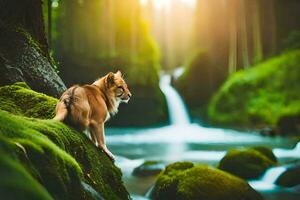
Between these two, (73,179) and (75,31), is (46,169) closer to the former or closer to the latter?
(73,179)

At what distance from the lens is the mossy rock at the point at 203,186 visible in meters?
8.74

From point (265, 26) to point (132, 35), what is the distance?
1340cm

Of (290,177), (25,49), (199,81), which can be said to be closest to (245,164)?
(290,177)

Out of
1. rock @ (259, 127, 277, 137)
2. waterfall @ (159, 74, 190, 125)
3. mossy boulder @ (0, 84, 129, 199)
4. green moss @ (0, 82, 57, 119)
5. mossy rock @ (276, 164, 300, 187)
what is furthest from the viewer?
waterfall @ (159, 74, 190, 125)

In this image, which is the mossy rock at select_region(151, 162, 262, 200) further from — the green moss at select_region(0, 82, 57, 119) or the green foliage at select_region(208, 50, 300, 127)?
the green foliage at select_region(208, 50, 300, 127)

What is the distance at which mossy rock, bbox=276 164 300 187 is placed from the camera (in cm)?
1195

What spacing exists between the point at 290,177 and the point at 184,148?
10782 millimetres

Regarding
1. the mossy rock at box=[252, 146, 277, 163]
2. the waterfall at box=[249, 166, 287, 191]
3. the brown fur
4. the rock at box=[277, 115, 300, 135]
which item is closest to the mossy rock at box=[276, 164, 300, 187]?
the waterfall at box=[249, 166, 287, 191]

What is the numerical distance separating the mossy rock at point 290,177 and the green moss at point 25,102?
7.72m

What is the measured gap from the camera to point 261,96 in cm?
3362

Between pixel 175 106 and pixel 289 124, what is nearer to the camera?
pixel 289 124

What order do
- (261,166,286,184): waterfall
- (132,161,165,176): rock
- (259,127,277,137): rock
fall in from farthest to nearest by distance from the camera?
1. (259,127,277,137): rock
2. (132,161,165,176): rock
3. (261,166,286,184): waterfall

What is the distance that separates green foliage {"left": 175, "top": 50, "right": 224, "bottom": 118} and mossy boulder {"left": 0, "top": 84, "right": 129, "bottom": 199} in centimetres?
3362

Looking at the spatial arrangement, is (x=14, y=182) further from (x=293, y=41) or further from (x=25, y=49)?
(x=293, y=41)
